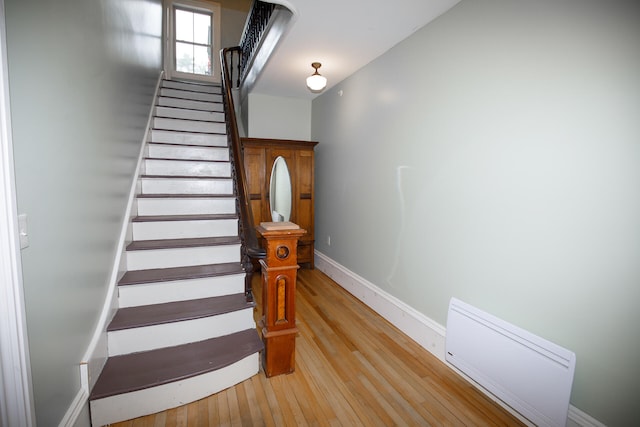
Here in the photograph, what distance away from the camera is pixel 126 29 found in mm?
2518

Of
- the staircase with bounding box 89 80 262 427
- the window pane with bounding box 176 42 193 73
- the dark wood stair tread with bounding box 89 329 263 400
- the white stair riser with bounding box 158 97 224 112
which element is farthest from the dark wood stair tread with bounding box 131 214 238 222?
the window pane with bounding box 176 42 193 73

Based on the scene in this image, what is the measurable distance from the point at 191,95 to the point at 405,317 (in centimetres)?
421

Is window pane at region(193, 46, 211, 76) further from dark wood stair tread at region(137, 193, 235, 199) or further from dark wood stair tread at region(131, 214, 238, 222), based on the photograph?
dark wood stair tread at region(131, 214, 238, 222)

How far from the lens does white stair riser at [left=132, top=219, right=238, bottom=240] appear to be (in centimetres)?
252

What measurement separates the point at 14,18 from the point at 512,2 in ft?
7.57

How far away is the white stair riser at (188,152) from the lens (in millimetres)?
3229

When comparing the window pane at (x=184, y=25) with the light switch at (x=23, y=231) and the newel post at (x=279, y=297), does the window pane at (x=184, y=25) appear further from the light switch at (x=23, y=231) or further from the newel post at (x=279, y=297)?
the light switch at (x=23, y=231)

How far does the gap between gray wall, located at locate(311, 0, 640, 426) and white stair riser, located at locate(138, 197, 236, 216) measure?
1.61 m

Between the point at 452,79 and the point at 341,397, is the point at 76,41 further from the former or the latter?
the point at 341,397

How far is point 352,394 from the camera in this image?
6.12 feet

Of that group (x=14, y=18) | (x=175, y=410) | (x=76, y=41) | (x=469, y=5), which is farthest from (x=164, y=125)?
(x=469, y=5)

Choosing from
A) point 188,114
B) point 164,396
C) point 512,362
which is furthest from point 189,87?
point 512,362

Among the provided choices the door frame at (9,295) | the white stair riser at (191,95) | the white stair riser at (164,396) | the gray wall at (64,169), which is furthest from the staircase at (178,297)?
the white stair riser at (191,95)

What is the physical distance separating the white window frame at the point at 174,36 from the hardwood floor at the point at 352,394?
514 centimetres
